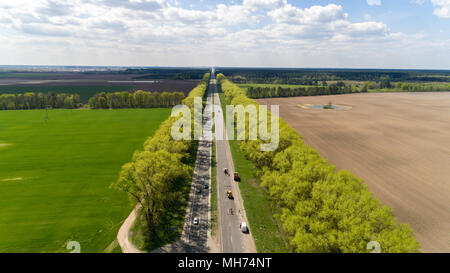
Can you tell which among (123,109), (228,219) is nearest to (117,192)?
(228,219)

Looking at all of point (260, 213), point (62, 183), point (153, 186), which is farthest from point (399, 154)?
point (62, 183)

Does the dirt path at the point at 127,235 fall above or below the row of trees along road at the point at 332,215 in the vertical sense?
below

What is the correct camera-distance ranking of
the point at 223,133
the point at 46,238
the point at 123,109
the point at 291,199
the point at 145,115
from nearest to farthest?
the point at 291,199 < the point at 46,238 < the point at 223,133 < the point at 145,115 < the point at 123,109

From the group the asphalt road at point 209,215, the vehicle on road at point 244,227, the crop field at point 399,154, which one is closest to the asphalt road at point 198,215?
the asphalt road at point 209,215

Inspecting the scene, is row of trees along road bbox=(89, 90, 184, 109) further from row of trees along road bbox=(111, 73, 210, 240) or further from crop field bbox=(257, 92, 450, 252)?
row of trees along road bbox=(111, 73, 210, 240)

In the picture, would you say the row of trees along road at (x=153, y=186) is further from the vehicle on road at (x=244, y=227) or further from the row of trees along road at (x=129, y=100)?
the row of trees along road at (x=129, y=100)

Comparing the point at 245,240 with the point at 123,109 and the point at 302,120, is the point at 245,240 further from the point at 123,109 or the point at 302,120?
the point at 123,109
